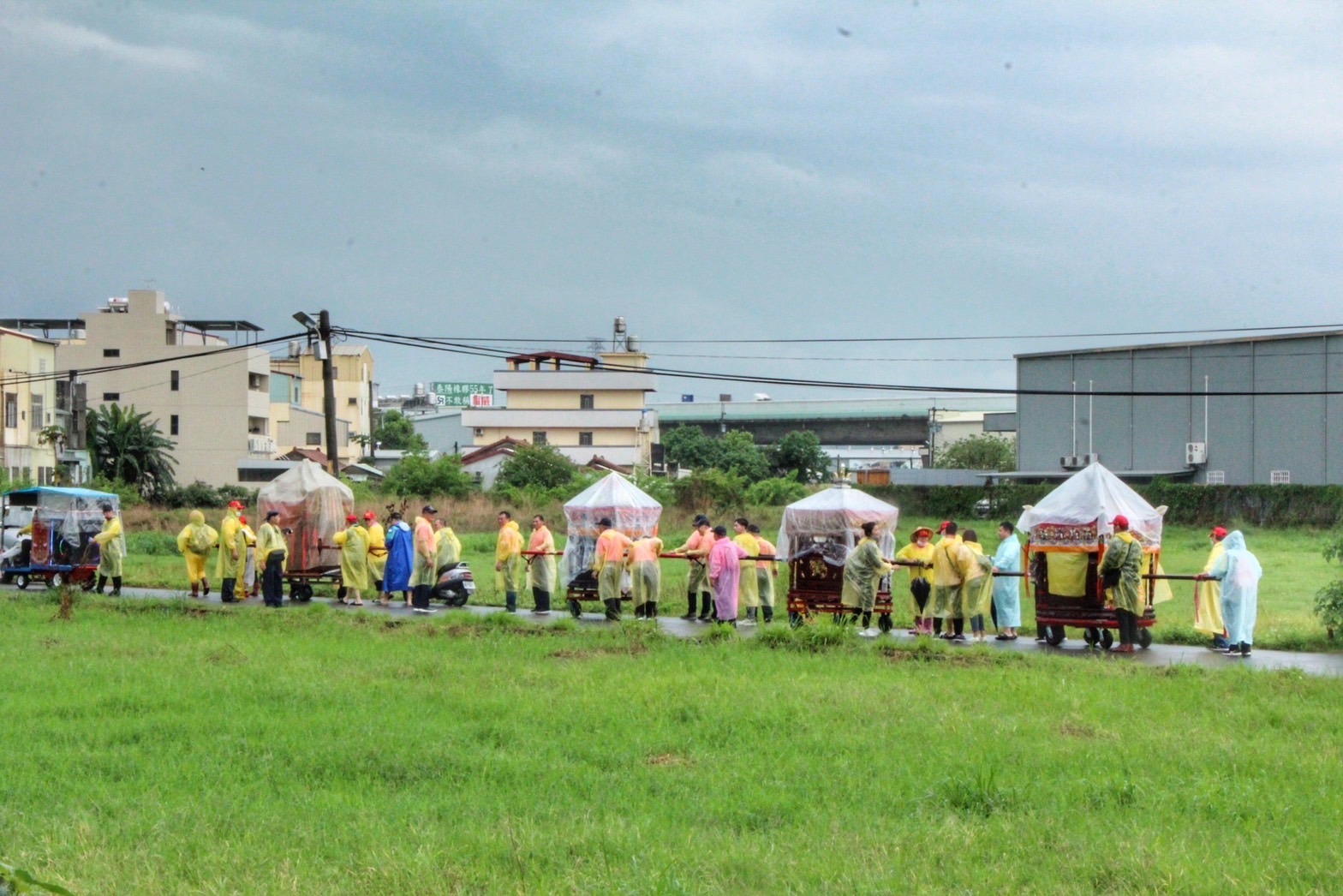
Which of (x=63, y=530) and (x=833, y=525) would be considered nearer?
(x=833, y=525)

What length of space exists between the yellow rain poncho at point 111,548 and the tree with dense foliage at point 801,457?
61.9 m

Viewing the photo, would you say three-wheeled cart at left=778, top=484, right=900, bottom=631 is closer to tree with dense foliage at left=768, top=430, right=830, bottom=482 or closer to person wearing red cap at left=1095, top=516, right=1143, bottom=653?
person wearing red cap at left=1095, top=516, right=1143, bottom=653

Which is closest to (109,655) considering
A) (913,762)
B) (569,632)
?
(569,632)

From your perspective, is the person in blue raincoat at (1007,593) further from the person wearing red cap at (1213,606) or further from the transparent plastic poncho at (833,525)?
the person wearing red cap at (1213,606)

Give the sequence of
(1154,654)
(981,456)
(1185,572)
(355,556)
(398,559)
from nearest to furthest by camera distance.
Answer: (1154,654), (398,559), (355,556), (1185,572), (981,456)

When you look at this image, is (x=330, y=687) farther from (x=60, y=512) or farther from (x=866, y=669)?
(x=60, y=512)

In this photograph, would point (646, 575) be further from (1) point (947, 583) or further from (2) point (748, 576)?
(1) point (947, 583)

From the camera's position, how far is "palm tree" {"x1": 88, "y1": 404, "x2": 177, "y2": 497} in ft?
200

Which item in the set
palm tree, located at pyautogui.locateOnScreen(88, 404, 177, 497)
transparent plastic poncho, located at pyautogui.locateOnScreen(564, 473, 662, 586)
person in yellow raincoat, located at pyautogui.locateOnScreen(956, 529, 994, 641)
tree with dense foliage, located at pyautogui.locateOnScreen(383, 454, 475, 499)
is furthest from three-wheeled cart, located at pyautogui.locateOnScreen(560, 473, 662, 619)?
palm tree, located at pyautogui.locateOnScreen(88, 404, 177, 497)

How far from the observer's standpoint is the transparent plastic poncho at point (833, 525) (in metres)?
20.8

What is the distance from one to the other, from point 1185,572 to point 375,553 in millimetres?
17878

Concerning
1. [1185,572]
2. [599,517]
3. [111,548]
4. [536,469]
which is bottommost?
[1185,572]

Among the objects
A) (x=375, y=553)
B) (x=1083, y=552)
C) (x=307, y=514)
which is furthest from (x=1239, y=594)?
(x=307, y=514)

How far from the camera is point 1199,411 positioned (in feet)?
171
